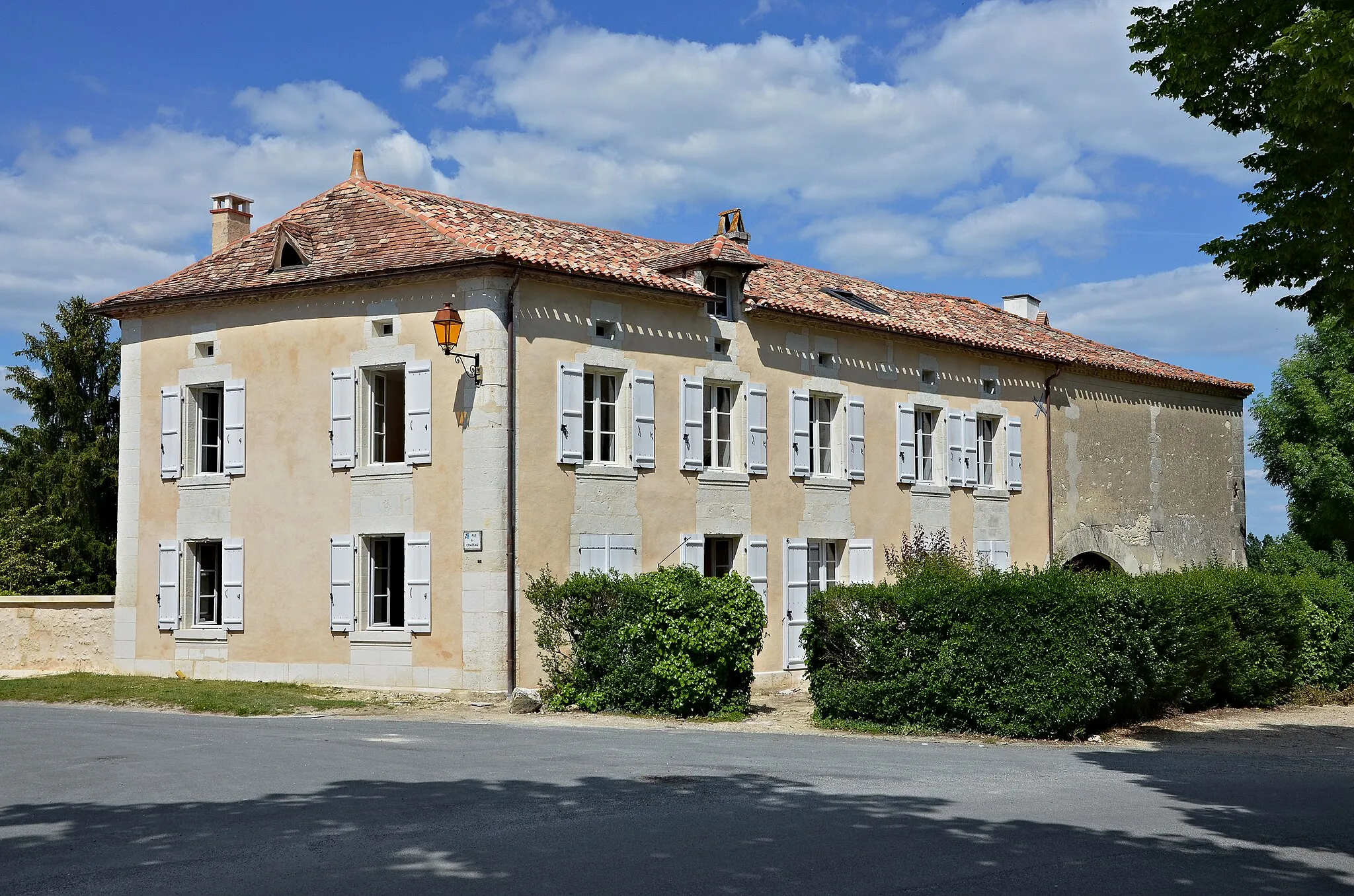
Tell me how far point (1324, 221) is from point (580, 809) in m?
6.58

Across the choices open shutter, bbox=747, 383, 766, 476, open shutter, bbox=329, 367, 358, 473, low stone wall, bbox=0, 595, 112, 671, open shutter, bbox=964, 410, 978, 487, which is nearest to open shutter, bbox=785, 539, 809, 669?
open shutter, bbox=747, 383, 766, 476

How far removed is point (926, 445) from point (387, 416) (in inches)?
390

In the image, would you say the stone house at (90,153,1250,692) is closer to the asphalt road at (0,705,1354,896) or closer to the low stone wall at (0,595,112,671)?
the low stone wall at (0,595,112,671)

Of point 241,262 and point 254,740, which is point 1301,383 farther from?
point 254,740

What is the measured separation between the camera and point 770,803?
8.80 m


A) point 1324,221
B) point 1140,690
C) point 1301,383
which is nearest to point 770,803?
point 1324,221

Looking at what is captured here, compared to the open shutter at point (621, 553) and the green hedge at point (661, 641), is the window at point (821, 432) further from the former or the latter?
the green hedge at point (661, 641)

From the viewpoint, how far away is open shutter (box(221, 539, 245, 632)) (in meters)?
19.8

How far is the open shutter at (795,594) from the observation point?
21.7m

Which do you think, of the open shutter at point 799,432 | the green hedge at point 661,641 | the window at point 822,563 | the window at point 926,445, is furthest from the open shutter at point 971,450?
the green hedge at point 661,641

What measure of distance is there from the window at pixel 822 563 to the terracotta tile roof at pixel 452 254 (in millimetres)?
3787

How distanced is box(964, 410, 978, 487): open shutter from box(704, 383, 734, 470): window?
5907 millimetres

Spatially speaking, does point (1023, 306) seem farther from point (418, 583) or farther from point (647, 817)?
point (647, 817)

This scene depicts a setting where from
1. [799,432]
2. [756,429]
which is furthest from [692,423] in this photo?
[799,432]
